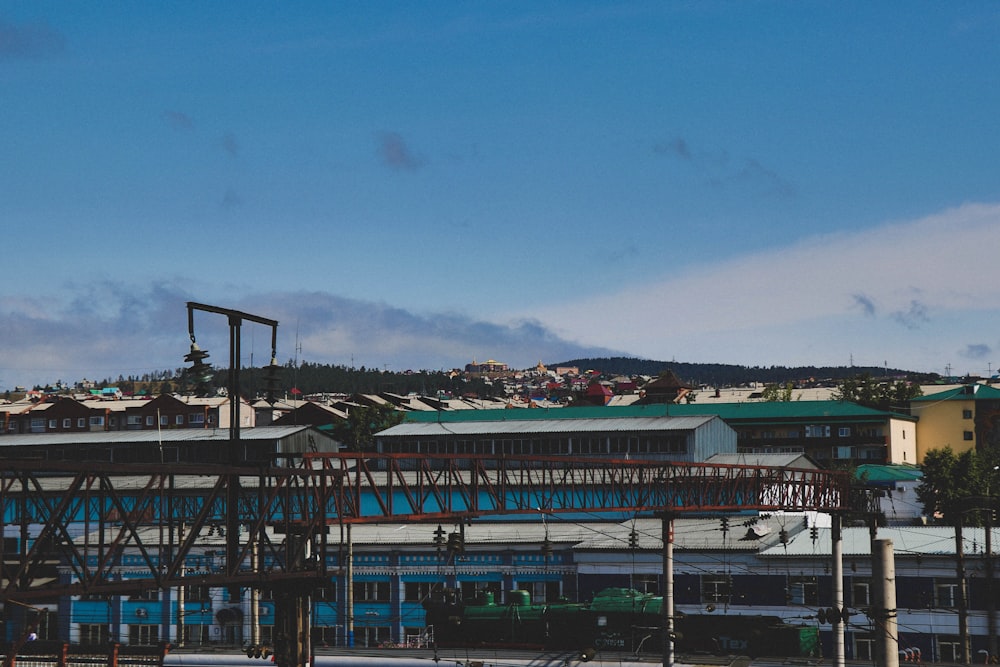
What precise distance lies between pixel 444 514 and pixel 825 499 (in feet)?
106

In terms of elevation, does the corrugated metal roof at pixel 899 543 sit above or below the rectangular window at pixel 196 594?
above

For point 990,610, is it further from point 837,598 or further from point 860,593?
point 837,598

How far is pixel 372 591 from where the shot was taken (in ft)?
223

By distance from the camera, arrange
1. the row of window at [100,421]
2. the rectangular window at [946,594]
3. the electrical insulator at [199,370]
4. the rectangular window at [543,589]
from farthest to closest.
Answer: the row of window at [100,421] < the rectangular window at [543,589] < the rectangular window at [946,594] < the electrical insulator at [199,370]

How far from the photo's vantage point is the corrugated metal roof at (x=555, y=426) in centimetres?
8950

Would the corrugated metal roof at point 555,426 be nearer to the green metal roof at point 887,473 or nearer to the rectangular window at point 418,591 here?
the green metal roof at point 887,473

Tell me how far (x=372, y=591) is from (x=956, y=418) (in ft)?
300

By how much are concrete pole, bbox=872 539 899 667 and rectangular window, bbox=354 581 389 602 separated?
3513 cm

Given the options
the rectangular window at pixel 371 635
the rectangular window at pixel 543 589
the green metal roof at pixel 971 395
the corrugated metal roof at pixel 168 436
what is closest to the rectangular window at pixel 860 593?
the rectangular window at pixel 543 589

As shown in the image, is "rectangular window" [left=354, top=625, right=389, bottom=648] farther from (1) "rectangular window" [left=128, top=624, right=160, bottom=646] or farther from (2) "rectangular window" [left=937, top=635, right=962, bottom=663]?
(2) "rectangular window" [left=937, top=635, right=962, bottom=663]

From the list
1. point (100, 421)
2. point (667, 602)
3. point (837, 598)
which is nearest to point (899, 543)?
point (837, 598)

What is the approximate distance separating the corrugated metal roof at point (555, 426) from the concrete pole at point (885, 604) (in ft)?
163

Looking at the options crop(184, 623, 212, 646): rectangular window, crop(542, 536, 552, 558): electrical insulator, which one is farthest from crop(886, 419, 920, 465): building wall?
crop(184, 623, 212, 646): rectangular window

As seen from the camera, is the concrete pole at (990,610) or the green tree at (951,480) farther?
the green tree at (951,480)
